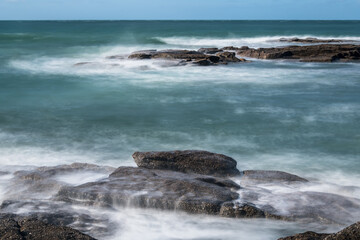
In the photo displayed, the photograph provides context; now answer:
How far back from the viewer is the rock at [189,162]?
7.68 metres

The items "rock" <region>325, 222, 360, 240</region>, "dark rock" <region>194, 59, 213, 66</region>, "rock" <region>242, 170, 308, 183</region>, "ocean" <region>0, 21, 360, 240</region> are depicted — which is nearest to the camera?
"rock" <region>325, 222, 360, 240</region>

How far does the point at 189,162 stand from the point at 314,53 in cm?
2234

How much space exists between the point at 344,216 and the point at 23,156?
20.6 ft

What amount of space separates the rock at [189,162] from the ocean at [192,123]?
1.04 m

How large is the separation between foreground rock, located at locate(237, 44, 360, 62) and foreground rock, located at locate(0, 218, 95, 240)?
23.7m

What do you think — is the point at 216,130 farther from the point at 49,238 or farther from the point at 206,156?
the point at 49,238

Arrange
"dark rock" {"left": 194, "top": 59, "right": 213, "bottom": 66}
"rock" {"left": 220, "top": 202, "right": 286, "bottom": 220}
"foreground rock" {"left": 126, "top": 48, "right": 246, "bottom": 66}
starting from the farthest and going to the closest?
"foreground rock" {"left": 126, "top": 48, "right": 246, "bottom": 66}, "dark rock" {"left": 194, "top": 59, "right": 213, "bottom": 66}, "rock" {"left": 220, "top": 202, "right": 286, "bottom": 220}

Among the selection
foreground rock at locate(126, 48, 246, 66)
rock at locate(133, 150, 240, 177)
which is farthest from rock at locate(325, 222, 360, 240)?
foreground rock at locate(126, 48, 246, 66)

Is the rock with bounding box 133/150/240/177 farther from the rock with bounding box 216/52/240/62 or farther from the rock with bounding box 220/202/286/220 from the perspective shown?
the rock with bounding box 216/52/240/62

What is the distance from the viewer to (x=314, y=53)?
28.3 metres

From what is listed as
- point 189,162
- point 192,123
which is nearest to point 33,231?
point 189,162

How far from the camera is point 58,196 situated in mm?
6730

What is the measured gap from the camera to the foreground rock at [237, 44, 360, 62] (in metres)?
27.3

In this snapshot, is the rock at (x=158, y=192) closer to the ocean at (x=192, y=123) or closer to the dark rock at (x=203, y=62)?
the ocean at (x=192, y=123)
